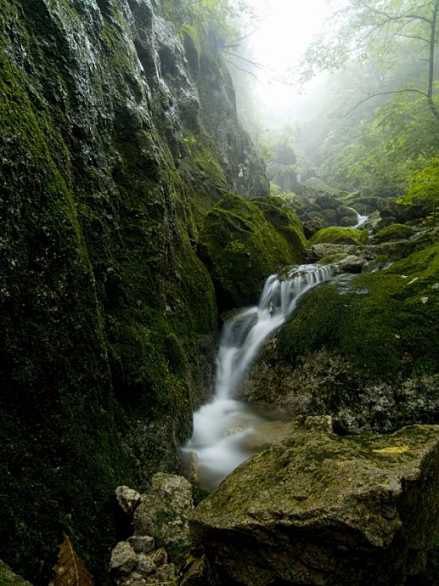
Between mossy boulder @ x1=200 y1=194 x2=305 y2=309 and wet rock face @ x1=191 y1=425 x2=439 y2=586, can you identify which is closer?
wet rock face @ x1=191 y1=425 x2=439 y2=586

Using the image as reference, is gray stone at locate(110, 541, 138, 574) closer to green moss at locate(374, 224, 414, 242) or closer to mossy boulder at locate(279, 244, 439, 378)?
mossy boulder at locate(279, 244, 439, 378)

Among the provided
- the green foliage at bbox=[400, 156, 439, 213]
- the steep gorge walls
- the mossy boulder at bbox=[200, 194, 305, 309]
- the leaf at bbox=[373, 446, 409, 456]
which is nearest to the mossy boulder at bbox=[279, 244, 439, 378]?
the green foliage at bbox=[400, 156, 439, 213]

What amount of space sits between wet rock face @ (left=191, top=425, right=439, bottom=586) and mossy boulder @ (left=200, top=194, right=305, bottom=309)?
684cm

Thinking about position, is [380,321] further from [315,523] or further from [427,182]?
[315,523]

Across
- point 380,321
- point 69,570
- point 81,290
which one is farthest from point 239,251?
point 69,570

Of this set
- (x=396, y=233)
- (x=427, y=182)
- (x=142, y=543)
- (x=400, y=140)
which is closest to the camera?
(x=142, y=543)

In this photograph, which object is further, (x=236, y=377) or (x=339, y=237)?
(x=339, y=237)

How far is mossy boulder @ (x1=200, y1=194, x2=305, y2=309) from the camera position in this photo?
9336 millimetres

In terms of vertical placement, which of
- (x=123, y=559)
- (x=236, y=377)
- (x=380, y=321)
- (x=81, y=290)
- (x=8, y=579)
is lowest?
(x=123, y=559)

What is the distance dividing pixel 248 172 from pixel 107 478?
71.6 ft

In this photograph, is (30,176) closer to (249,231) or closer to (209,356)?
(209,356)

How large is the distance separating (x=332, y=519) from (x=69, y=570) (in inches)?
69.9

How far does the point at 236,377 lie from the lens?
7.65 metres

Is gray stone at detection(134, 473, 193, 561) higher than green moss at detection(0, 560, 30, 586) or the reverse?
the reverse
